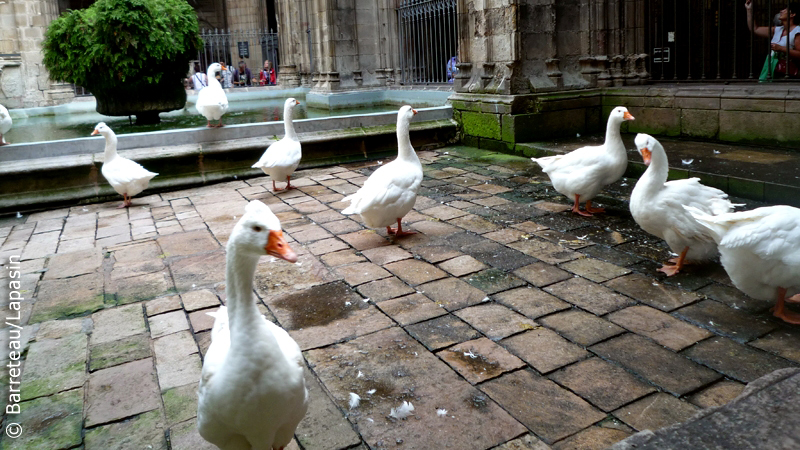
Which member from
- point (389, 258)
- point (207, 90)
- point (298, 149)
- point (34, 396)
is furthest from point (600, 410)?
point (207, 90)

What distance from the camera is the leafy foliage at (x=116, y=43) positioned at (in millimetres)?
9117

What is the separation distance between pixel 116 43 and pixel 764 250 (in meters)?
9.08

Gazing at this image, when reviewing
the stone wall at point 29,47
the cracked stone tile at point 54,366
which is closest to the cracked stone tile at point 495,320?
the cracked stone tile at point 54,366

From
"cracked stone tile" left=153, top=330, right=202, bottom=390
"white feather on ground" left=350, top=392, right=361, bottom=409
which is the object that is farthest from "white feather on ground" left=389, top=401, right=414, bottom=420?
"cracked stone tile" left=153, top=330, right=202, bottom=390

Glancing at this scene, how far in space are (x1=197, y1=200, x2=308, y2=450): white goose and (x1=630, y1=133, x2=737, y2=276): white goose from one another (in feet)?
9.17

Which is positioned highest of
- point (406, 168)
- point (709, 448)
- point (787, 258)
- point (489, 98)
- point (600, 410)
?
point (489, 98)

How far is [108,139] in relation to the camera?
6.57 metres

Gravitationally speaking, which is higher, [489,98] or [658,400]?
[489,98]

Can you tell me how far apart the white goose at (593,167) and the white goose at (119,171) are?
4.30m

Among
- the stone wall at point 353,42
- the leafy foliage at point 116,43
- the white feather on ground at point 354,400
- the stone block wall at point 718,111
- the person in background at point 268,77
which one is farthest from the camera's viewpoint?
the person in background at point 268,77

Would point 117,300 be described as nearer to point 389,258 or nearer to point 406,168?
point 389,258

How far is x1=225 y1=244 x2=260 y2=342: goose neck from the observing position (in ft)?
6.53

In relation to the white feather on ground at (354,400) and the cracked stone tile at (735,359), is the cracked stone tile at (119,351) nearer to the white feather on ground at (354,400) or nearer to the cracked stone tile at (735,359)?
the white feather on ground at (354,400)

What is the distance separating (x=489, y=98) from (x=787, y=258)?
5.77m
